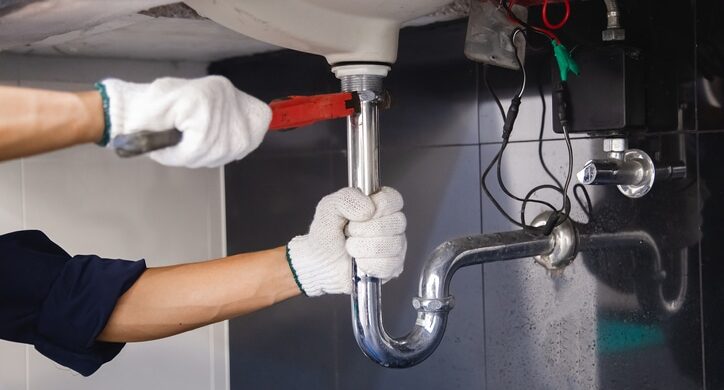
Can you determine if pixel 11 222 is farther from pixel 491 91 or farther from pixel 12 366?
pixel 491 91

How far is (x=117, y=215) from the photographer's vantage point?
1.58 meters

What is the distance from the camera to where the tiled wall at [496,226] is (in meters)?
1.02

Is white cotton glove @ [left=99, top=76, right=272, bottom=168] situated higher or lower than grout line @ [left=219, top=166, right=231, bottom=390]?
higher

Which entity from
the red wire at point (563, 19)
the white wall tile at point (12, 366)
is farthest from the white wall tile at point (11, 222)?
the red wire at point (563, 19)

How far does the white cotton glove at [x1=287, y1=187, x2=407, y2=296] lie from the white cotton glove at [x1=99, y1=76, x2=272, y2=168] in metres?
0.22

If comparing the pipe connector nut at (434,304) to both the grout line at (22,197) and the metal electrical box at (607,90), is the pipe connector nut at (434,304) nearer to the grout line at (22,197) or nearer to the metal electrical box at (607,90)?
the metal electrical box at (607,90)

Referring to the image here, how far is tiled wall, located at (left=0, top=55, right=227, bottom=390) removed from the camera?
1.47m

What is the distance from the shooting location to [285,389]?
5.28ft

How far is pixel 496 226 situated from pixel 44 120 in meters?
0.75

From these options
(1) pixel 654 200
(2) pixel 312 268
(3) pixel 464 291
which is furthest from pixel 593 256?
(2) pixel 312 268

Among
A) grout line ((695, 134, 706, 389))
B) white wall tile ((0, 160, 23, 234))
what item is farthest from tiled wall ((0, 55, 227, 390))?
grout line ((695, 134, 706, 389))

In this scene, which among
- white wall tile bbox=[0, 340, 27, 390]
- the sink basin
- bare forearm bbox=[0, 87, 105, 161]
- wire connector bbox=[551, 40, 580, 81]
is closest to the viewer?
bare forearm bbox=[0, 87, 105, 161]

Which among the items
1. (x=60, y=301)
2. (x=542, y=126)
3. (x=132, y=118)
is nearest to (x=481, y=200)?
(x=542, y=126)

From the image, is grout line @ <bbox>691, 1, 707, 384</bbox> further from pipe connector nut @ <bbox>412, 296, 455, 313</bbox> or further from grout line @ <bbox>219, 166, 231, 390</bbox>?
grout line @ <bbox>219, 166, 231, 390</bbox>
